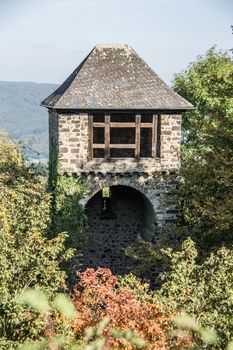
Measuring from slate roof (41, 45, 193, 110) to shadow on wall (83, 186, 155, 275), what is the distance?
17.6 feet

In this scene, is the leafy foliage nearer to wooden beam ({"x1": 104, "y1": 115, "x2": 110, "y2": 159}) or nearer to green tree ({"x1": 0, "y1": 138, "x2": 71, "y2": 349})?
green tree ({"x1": 0, "y1": 138, "x2": 71, "y2": 349})

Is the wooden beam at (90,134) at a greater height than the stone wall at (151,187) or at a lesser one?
greater

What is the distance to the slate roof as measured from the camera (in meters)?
22.0

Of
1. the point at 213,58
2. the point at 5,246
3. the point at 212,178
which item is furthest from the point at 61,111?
the point at 213,58

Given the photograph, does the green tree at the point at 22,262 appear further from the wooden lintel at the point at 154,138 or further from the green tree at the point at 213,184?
the wooden lintel at the point at 154,138

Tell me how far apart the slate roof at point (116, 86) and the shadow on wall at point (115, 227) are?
5.36 meters

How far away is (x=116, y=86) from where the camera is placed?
2247 cm

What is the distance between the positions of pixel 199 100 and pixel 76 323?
22372 millimetres

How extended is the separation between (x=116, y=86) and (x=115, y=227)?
23.5ft

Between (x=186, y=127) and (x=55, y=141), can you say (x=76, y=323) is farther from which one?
(x=186, y=127)

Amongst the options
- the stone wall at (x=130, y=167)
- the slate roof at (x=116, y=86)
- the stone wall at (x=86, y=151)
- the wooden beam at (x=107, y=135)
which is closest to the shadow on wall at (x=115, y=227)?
the stone wall at (x=130, y=167)

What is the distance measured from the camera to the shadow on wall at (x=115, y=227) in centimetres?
2628

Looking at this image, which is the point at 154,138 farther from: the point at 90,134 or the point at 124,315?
the point at 124,315

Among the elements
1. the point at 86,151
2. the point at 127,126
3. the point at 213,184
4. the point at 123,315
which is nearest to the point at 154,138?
the point at 127,126
